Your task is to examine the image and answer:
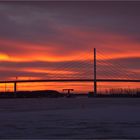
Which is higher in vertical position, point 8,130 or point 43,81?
point 43,81

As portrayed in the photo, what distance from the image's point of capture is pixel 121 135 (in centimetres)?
1212

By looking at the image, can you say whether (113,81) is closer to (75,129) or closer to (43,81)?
(43,81)

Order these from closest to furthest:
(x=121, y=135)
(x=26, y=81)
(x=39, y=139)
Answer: (x=39, y=139)
(x=121, y=135)
(x=26, y=81)

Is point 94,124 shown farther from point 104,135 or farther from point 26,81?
point 26,81

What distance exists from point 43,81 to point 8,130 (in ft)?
151

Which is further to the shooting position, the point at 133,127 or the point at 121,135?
the point at 133,127

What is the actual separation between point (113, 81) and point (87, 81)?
3424 millimetres

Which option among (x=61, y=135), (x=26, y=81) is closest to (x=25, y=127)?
(x=61, y=135)

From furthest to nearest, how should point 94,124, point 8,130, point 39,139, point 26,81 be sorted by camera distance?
point 26,81, point 94,124, point 8,130, point 39,139

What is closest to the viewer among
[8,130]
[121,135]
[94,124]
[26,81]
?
[121,135]

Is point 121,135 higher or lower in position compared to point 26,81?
lower

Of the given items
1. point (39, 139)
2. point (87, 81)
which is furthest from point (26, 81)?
point (39, 139)

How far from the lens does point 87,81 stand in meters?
60.7

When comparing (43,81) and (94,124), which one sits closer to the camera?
(94,124)
